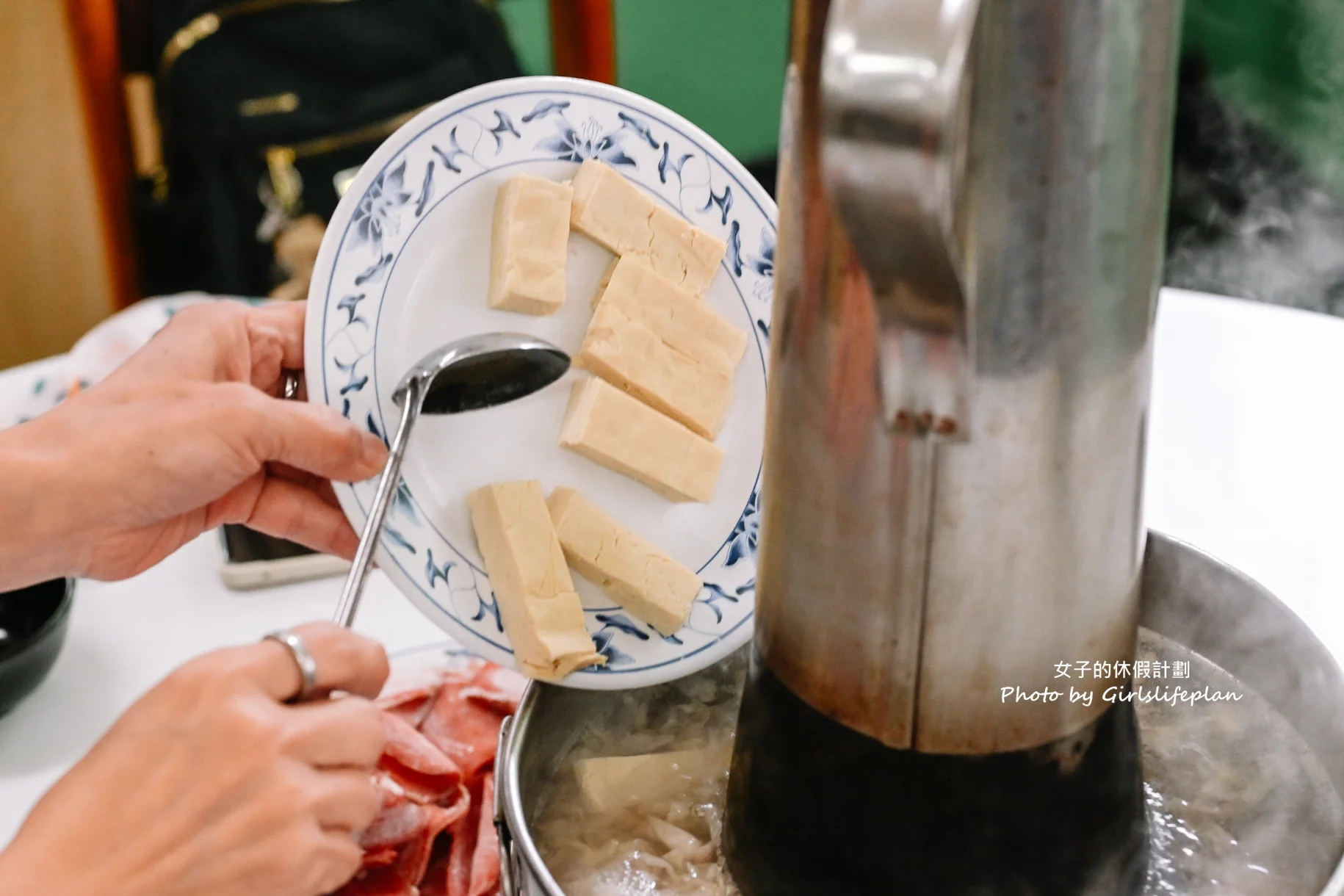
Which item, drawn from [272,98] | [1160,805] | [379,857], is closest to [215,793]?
[379,857]

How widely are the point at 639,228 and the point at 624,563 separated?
0.28 m

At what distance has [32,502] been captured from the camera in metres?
0.96

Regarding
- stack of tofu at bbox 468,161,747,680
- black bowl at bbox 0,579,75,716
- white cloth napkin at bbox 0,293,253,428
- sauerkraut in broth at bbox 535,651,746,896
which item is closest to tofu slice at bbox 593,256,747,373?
stack of tofu at bbox 468,161,747,680

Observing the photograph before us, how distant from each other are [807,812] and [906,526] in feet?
0.63

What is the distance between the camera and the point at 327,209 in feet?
8.73

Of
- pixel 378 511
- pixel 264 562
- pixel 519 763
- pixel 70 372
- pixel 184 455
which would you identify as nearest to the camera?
pixel 519 763

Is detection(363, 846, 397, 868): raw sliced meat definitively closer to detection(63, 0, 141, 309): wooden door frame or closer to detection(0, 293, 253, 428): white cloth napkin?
detection(0, 293, 253, 428): white cloth napkin

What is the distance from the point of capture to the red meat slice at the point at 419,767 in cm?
108

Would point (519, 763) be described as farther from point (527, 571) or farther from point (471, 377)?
point (471, 377)

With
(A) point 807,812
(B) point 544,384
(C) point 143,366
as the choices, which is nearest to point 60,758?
(C) point 143,366

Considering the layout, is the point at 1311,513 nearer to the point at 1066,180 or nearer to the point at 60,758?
the point at 1066,180

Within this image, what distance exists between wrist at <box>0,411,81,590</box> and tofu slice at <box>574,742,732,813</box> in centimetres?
51

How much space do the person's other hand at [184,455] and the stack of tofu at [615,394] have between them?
0.14m

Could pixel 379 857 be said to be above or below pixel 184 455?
below
